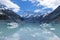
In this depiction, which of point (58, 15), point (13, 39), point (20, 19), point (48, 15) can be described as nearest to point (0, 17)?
point (20, 19)

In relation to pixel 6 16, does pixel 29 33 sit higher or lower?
lower

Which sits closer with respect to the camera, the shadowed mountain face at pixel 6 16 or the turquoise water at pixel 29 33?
the turquoise water at pixel 29 33

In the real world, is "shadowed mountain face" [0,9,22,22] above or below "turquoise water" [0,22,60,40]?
above

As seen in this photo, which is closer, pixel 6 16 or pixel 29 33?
pixel 29 33

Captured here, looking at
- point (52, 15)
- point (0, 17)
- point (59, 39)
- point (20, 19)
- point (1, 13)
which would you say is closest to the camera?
point (59, 39)

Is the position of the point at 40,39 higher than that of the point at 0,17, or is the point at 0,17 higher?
the point at 0,17

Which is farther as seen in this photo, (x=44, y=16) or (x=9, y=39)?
(x=44, y=16)

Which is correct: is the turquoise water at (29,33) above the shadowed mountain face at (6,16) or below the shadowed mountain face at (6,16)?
below

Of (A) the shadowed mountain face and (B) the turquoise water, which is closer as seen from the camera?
(B) the turquoise water

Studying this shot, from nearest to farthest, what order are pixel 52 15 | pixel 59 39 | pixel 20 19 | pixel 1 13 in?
pixel 59 39 → pixel 1 13 → pixel 20 19 → pixel 52 15

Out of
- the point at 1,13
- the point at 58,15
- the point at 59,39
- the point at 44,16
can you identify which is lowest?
the point at 59,39

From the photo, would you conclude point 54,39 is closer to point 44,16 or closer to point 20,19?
point 20,19
